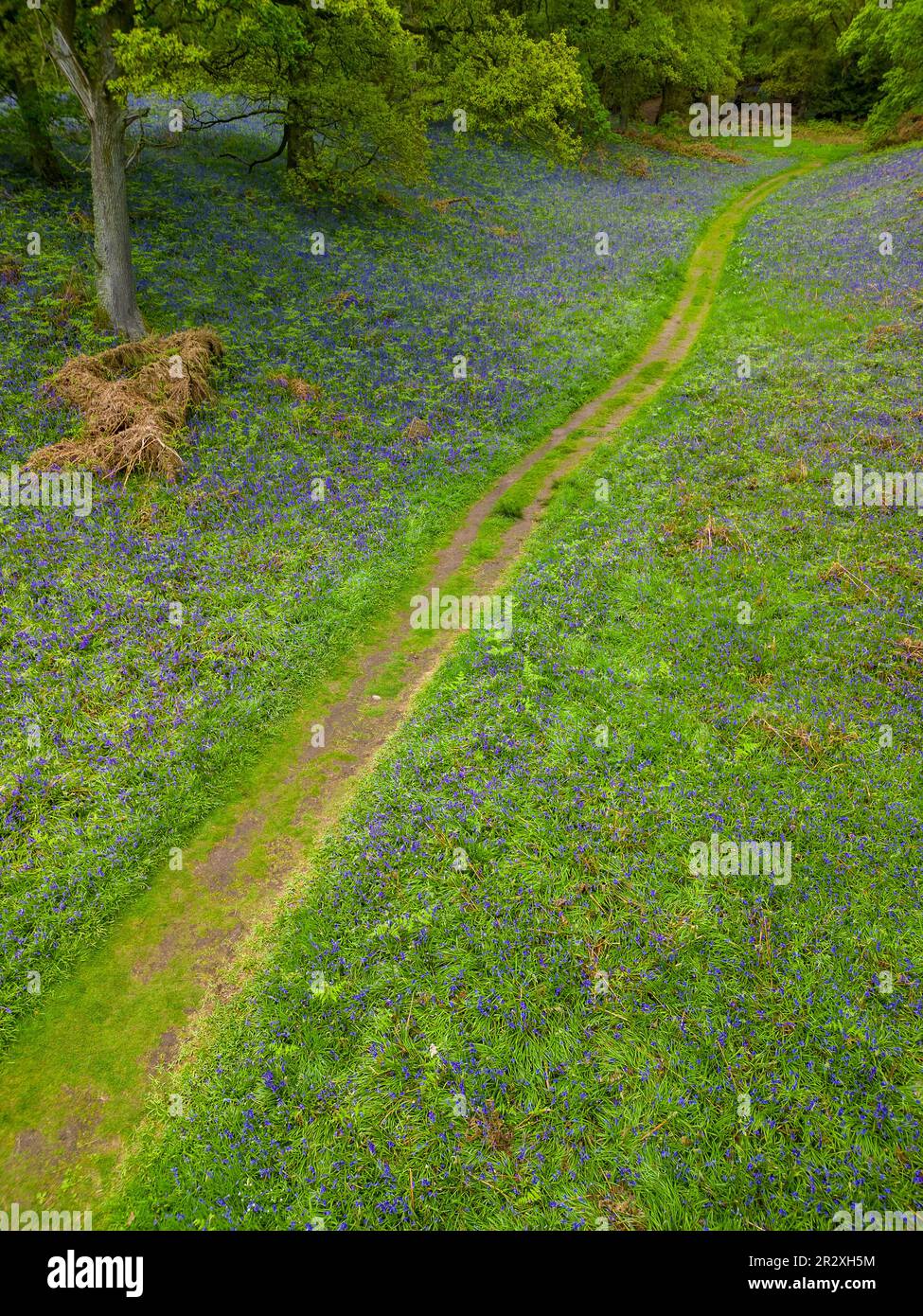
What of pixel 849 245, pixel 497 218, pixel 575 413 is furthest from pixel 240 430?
pixel 849 245

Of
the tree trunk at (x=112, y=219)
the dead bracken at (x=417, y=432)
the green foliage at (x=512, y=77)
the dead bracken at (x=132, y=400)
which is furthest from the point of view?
the green foliage at (x=512, y=77)

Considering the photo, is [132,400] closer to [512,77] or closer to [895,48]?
[512,77]

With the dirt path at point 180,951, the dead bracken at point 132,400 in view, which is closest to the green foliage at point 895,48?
the dead bracken at point 132,400

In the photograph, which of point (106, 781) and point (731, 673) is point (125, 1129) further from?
point (731, 673)

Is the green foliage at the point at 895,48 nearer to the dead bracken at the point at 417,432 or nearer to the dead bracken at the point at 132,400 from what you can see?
the dead bracken at the point at 417,432

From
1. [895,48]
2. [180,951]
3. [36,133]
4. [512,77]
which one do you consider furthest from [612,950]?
[895,48]

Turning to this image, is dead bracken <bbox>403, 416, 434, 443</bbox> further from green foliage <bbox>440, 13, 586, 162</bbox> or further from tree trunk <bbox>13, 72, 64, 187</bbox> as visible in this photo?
green foliage <bbox>440, 13, 586, 162</bbox>
